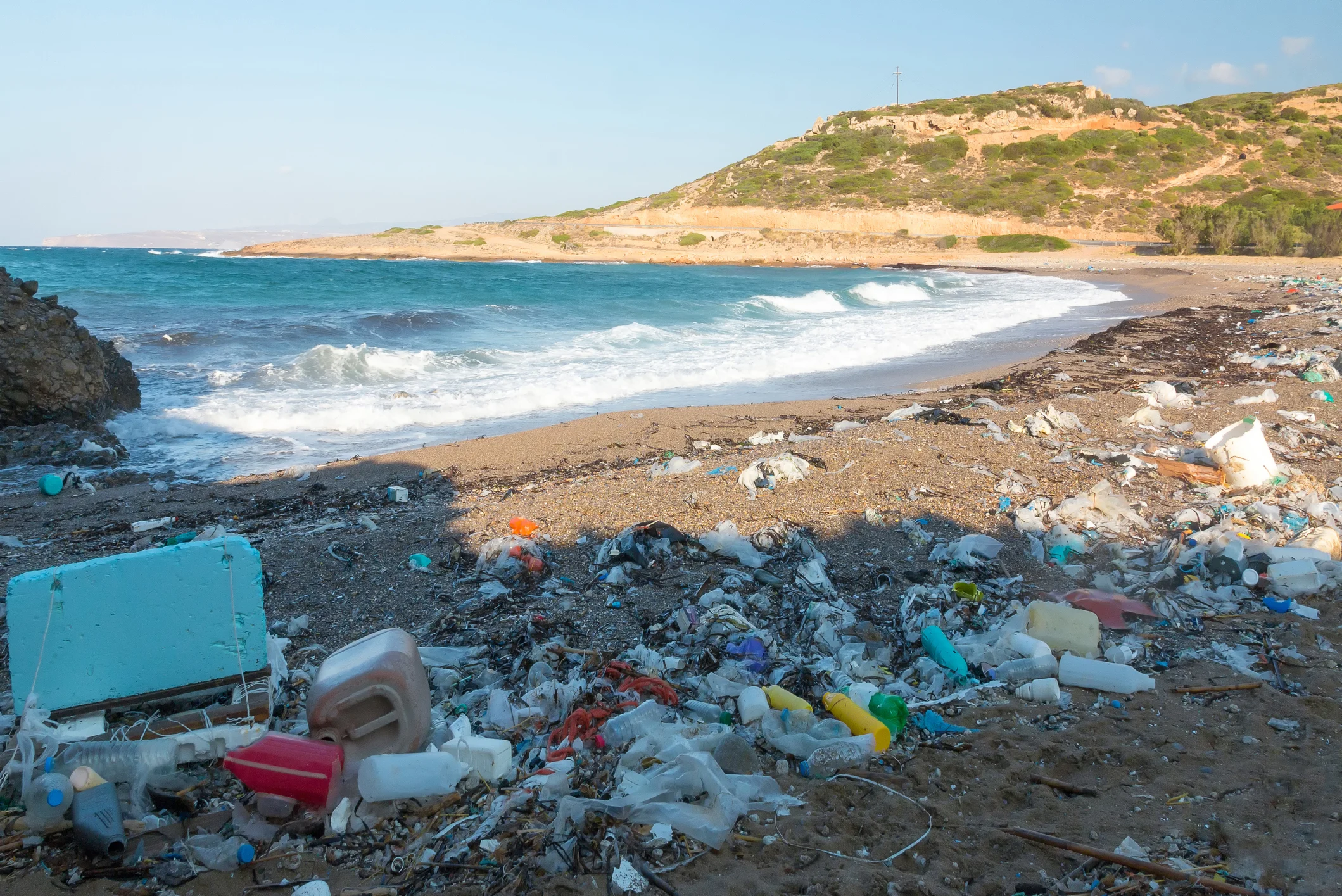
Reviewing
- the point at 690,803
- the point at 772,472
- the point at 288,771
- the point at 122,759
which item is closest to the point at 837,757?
the point at 690,803

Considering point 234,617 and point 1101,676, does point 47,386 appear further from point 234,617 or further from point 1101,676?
point 1101,676

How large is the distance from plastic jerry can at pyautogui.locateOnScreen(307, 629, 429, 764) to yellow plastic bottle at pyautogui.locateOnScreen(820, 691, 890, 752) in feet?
5.01

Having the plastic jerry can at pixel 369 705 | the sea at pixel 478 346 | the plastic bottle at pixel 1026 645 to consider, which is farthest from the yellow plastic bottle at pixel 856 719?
the sea at pixel 478 346

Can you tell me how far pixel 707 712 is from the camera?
319 cm

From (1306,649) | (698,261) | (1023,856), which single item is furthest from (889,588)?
(698,261)

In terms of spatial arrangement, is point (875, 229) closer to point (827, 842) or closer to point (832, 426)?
point (832, 426)

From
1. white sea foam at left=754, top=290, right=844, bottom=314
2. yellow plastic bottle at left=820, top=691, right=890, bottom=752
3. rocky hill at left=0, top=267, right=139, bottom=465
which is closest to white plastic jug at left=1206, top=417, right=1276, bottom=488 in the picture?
yellow plastic bottle at left=820, top=691, right=890, bottom=752

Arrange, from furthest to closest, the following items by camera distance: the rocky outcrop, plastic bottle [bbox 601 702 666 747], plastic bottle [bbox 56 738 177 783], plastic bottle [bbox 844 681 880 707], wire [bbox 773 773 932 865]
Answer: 1. the rocky outcrop
2. plastic bottle [bbox 844 681 880 707]
3. plastic bottle [bbox 601 702 666 747]
4. plastic bottle [bbox 56 738 177 783]
5. wire [bbox 773 773 932 865]

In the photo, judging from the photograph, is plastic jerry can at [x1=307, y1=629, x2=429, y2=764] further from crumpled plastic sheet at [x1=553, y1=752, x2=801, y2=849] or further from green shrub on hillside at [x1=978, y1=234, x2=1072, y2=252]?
green shrub on hillside at [x1=978, y1=234, x2=1072, y2=252]

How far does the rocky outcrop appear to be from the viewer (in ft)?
28.1

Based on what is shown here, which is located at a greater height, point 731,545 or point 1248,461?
point 1248,461

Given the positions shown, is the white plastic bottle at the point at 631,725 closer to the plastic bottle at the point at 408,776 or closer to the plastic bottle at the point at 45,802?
the plastic bottle at the point at 408,776

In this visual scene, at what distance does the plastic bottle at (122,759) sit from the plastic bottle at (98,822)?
0.13 m

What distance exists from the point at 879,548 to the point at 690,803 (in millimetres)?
2838
